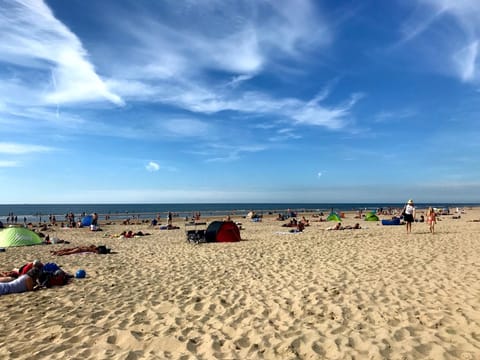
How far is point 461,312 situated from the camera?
5859 mm

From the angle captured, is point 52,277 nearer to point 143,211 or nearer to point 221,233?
point 221,233

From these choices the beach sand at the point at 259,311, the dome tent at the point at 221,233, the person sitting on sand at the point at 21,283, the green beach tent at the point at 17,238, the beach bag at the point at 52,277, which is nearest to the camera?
the beach sand at the point at 259,311

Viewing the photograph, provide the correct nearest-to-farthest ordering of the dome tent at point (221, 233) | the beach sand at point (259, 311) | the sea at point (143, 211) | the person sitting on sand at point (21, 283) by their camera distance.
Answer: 1. the beach sand at point (259, 311)
2. the person sitting on sand at point (21, 283)
3. the dome tent at point (221, 233)
4. the sea at point (143, 211)

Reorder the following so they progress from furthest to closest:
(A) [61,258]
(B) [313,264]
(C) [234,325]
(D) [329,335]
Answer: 1. (A) [61,258]
2. (B) [313,264]
3. (C) [234,325]
4. (D) [329,335]

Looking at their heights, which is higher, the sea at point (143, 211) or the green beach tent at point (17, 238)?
the green beach tent at point (17, 238)

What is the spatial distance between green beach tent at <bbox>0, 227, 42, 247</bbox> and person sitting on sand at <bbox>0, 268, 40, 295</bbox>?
34.0 ft

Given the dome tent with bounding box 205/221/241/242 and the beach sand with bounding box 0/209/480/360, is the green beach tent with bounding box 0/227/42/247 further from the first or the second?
the dome tent with bounding box 205/221/241/242

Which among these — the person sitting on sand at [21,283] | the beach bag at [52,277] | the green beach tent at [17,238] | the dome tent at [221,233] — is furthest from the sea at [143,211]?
the person sitting on sand at [21,283]

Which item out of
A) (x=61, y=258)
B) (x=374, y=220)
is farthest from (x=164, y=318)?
(x=374, y=220)

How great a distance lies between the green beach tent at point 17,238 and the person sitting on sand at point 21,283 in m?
10.4

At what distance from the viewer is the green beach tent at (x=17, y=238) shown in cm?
1677

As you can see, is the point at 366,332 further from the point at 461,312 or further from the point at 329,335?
the point at 461,312

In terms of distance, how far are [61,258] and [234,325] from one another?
9.76 meters

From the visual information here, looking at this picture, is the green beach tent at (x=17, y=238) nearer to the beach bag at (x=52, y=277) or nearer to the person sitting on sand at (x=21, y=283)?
the beach bag at (x=52, y=277)
